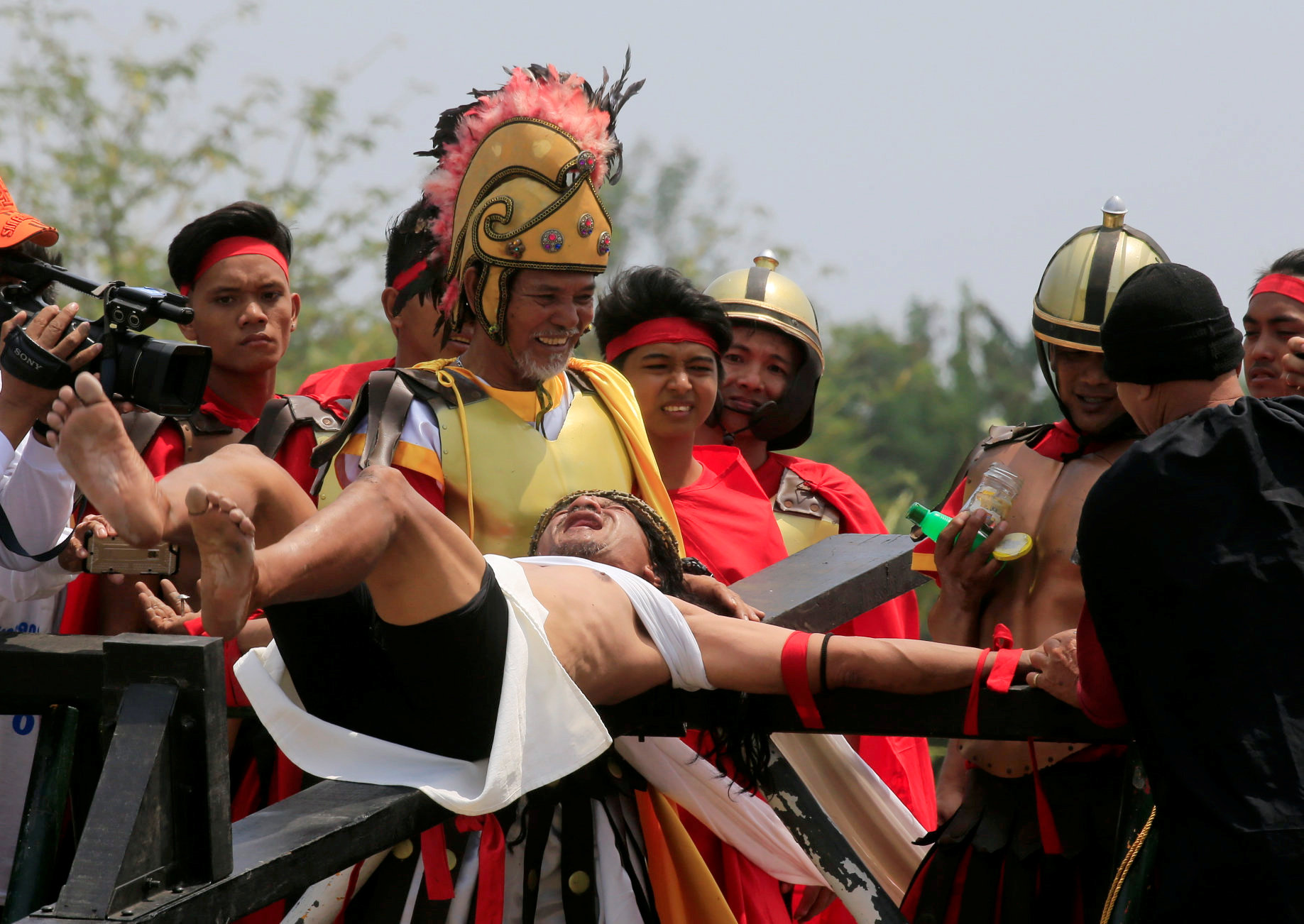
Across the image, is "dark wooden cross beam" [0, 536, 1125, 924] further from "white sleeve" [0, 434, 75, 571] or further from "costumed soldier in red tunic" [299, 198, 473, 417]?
"costumed soldier in red tunic" [299, 198, 473, 417]

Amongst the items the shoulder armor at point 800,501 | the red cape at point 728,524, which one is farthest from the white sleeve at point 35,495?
the shoulder armor at point 800,501

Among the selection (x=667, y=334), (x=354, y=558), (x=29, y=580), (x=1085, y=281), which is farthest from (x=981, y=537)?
(x=29, y=580)

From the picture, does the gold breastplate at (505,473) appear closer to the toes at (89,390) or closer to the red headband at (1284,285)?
the toes at (89,390)

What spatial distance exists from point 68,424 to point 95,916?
0.86 metres

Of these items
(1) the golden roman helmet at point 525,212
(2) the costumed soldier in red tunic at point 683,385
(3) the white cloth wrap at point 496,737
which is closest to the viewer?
(3) the white cloth wrap at point 496,737

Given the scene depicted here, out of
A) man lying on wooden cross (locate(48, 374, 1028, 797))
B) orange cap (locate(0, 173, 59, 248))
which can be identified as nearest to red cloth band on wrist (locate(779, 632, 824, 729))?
man lying on wooden cross (locate(48, 374, 1028, 797))

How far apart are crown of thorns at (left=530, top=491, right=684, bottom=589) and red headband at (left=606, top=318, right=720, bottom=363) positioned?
0.80m

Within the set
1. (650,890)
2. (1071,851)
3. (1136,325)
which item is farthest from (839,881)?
(1136,325)

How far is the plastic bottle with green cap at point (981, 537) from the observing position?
333 centimetres

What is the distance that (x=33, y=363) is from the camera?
2.60 meters

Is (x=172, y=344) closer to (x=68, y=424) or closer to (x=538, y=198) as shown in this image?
(x=68, y=424)

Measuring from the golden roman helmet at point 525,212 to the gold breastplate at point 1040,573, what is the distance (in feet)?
3.71

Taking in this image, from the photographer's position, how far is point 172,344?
2.54 meters

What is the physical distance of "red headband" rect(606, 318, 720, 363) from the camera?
13.3 feet
